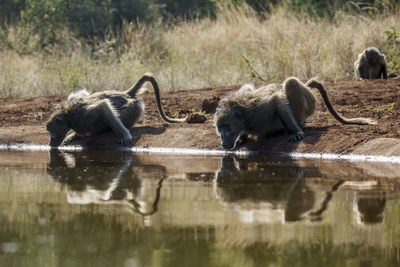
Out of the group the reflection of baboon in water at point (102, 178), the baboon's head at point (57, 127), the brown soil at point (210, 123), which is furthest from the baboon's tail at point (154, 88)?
the reflection of baboon in water at point (102, 178)

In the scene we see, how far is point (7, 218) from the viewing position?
4.45 meters

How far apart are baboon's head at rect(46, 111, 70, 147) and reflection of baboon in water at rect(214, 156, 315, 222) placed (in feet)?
10.0

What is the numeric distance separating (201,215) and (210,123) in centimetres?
517

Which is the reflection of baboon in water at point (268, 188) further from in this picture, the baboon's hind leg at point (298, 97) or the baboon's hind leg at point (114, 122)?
the baboon's hind leg at point (114, 122)

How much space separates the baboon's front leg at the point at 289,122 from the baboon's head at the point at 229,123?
449mm

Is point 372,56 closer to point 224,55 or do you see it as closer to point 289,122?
point 224,55

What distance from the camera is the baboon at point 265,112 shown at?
26.5 ft

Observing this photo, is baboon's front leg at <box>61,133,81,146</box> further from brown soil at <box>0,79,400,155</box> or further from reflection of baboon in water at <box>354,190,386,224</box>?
reflection of baboon in water at <box>354,190,386,224</box>

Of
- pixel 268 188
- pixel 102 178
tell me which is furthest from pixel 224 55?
pixel 268 188

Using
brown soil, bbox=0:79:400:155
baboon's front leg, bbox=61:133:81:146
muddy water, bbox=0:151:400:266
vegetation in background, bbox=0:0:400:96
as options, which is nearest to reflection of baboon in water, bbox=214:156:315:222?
muddy water, bbox=0:151:400:266

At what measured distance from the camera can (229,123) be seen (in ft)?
26.5

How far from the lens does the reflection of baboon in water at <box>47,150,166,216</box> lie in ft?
16.5

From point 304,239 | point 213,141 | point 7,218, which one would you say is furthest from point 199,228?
point 213,141

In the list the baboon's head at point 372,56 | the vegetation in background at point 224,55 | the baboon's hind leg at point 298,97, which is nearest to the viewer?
the baboon's hind leg at point 298,97
